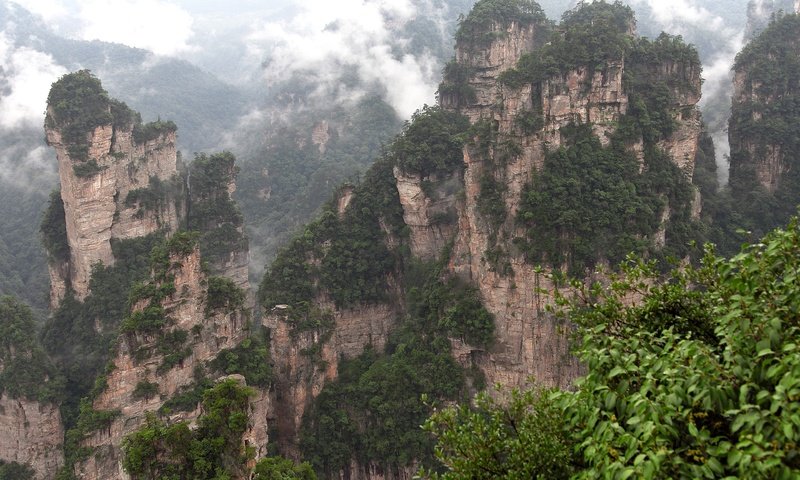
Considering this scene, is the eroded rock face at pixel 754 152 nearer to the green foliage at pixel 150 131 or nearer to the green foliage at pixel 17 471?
the green foliage at pixel 150 131

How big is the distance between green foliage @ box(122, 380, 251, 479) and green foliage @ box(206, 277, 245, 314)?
10.0 meters

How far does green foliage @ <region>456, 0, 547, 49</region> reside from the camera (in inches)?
1727

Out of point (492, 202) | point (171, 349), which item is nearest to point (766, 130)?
point (492, 202)

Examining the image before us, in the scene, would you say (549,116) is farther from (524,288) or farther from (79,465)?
(79,465)

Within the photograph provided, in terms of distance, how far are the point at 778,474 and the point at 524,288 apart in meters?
22.7

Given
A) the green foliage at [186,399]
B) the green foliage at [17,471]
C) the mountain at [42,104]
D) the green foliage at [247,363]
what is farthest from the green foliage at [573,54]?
the mountain at [42,104]

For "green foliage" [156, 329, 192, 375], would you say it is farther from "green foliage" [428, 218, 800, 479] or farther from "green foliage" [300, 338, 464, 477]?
"green foliage" [428, 218, 800, 479]

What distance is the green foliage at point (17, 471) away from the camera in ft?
A: 94.7

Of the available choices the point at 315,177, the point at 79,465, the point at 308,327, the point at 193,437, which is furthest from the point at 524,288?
the point at 315,177

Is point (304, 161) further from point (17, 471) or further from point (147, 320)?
point (147, 320)

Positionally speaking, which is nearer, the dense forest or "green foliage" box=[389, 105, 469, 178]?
the dense forest

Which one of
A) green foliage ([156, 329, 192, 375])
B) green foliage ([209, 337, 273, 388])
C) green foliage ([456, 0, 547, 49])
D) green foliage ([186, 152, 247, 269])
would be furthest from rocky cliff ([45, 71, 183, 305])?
green foliage ([456, 0, 547, 49])

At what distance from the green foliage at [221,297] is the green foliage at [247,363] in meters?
1.62

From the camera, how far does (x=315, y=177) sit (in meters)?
72.2
